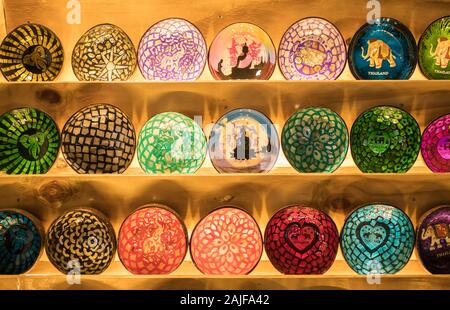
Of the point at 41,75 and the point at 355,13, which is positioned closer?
the point at 41,75

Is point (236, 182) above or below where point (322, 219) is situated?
above

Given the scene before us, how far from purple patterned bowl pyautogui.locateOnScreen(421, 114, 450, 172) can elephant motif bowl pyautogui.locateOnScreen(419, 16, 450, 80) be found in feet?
0.59

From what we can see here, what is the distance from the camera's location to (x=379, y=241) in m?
1.71

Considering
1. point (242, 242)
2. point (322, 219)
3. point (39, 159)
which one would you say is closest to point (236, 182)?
point (242, 242)

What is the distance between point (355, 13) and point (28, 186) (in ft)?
5.09

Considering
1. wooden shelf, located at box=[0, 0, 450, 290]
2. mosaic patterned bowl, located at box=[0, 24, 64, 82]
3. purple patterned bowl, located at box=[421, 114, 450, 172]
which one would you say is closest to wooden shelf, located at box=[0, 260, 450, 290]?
wooden shelf, located at box=[0, 0, 450, 290]

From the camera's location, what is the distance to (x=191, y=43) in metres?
1.77

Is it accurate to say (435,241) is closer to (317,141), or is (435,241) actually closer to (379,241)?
(379,241)

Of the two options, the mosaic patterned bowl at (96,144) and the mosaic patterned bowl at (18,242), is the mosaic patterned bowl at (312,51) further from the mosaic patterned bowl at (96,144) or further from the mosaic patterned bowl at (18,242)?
the mosaic patterned bowl at (18,242)

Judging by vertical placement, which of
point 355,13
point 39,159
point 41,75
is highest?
point 355,13

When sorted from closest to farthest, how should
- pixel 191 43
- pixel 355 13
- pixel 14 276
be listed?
pixel 14 276 → pixel 191 43 → pixel 355 13

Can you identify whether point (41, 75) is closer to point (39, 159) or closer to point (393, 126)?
point (39, 159)

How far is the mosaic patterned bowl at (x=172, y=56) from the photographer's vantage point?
1.76 meters

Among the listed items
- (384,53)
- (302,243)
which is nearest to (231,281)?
(302,243)
